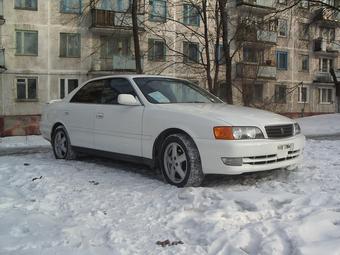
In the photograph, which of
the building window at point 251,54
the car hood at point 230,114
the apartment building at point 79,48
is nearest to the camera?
the car hood at point 230,114

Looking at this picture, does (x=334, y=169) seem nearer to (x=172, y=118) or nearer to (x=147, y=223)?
(x=172, y=118)

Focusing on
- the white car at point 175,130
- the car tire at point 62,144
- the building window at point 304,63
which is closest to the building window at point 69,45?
the building window at point 304,63

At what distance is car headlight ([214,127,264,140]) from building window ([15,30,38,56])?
24.1 m

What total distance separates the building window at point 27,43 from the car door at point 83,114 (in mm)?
20925

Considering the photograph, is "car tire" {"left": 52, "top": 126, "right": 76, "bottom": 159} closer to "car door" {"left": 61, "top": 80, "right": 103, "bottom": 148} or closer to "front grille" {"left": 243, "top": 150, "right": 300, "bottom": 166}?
"car door" {"left": 61, "top": 80, "right": 103, "bottom": 148}

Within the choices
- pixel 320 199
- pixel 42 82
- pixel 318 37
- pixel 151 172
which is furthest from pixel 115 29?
pixel 320 199

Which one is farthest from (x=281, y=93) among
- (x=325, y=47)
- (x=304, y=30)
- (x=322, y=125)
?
(x=322, y=125)

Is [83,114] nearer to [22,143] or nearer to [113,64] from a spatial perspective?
[22,143]

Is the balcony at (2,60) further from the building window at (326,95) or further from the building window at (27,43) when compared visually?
the building window at (326,95)

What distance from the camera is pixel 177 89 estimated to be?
685 cm

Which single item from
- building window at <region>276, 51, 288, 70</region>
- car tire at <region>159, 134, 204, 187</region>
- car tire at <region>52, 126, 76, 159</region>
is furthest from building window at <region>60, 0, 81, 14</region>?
car tire at <region>159, 134, 204, 187</region>

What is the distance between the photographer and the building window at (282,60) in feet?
126

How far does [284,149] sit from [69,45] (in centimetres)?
2476

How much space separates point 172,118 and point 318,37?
3845 cm
